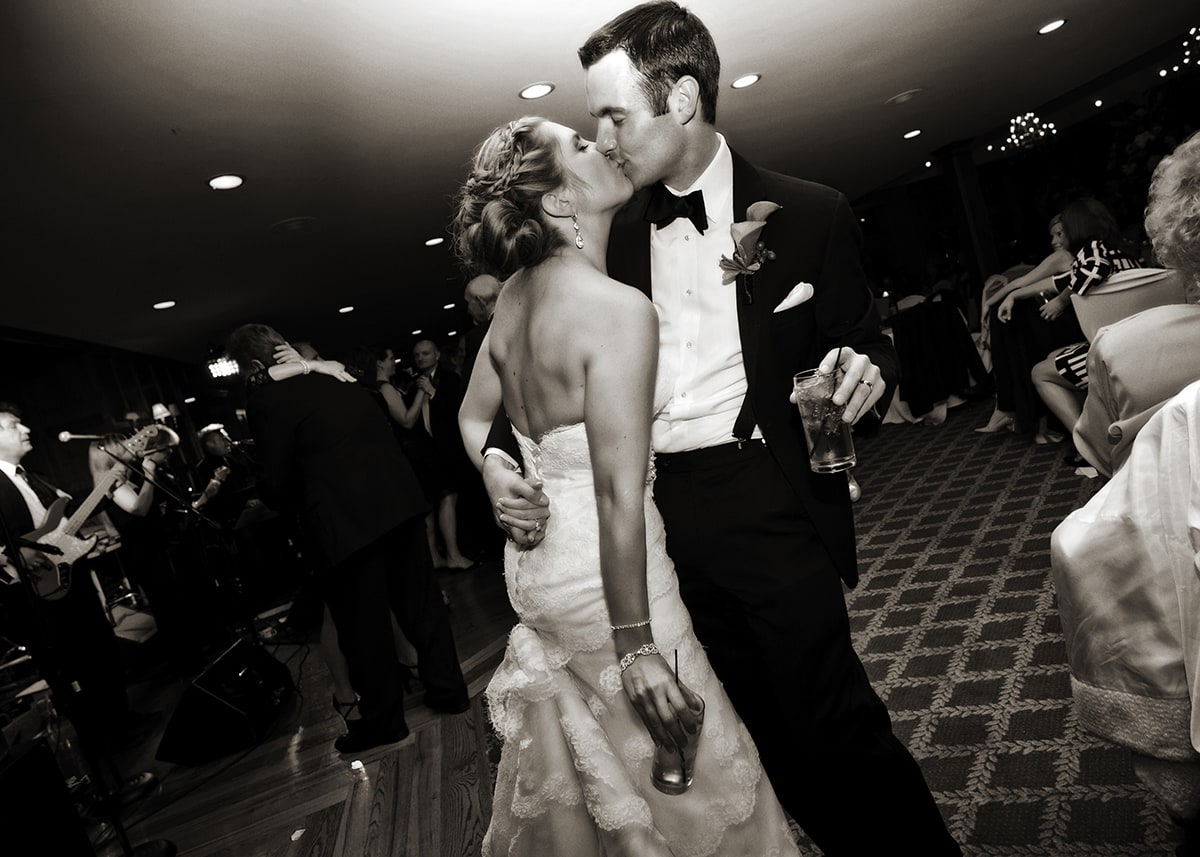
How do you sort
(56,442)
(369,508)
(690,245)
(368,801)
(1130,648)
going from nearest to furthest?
(1130,648)
(690,245)
(368,801)
(369,508)
(56,442)

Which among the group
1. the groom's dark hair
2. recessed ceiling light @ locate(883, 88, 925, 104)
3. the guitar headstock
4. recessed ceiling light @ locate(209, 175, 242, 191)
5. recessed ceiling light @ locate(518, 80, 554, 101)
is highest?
recessed ceiling light @ locate(209, 175, 242, 191)

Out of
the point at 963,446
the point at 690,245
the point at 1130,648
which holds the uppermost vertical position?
the point at 690,245

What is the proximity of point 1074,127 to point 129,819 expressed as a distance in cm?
1331

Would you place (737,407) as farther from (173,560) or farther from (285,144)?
(173,560)

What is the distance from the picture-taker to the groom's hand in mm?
1513

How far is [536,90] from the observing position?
4.96 metres

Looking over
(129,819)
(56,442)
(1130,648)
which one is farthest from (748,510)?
(56,442)

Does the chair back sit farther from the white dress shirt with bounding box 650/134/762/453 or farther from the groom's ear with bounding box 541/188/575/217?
the groom's ear with bounding box 541/188/575/217

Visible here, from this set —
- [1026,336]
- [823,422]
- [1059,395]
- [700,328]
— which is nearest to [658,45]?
[700,328]

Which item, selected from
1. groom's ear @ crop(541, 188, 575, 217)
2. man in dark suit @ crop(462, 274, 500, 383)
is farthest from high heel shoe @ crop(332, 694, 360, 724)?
groom's ear @ crop(541, 188, 575, 217)

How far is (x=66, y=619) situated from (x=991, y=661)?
14.4ft

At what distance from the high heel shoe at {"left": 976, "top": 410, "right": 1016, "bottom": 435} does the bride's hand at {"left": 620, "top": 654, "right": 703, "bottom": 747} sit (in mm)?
6105

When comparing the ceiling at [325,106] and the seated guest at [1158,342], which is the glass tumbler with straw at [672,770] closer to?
the seated guest at [1158,342]

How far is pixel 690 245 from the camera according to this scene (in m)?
1.69
